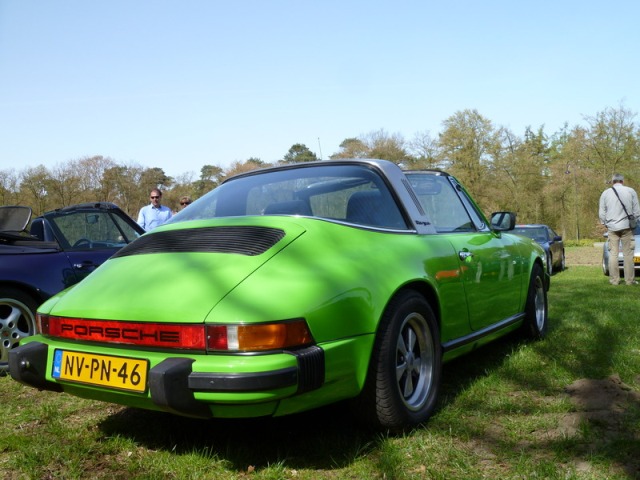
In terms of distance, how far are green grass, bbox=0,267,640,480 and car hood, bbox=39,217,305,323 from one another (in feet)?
2.28

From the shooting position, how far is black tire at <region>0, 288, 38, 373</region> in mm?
4293

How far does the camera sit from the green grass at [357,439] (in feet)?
8.01

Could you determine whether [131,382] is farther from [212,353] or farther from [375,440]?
[375,440]

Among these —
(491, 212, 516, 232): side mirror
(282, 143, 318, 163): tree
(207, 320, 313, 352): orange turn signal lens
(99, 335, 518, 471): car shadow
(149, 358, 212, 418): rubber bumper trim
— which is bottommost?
(99, 335, 518, 471): car shadow

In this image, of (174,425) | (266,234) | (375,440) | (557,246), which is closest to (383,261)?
(266,234)

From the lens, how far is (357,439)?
8.87 ft

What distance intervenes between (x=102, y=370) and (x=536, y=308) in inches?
152

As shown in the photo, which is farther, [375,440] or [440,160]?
[440,160]

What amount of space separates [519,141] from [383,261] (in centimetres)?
3843

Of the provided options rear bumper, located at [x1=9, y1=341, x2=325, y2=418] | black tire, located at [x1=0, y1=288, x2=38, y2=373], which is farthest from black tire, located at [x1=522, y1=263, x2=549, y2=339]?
black tire, located at [x1=0, y1=288, x2=38, y2=373]

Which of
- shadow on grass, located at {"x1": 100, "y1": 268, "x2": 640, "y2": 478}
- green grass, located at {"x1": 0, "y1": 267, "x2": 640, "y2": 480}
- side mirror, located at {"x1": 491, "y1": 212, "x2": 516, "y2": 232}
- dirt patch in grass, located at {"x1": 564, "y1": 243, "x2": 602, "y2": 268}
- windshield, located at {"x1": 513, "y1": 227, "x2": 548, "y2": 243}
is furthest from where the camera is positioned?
dirt patch in grass, located at {"x1": 564, "y1": 243, "x2": 602, "y2": 268}

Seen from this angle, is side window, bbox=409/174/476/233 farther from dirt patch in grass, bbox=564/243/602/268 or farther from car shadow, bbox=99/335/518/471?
dirt patch in grass, bbox=564/243/602/268

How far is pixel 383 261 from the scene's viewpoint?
9.09 feet

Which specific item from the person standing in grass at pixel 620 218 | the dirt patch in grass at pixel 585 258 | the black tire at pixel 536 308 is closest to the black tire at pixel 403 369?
the black tire at pixel 536 308
